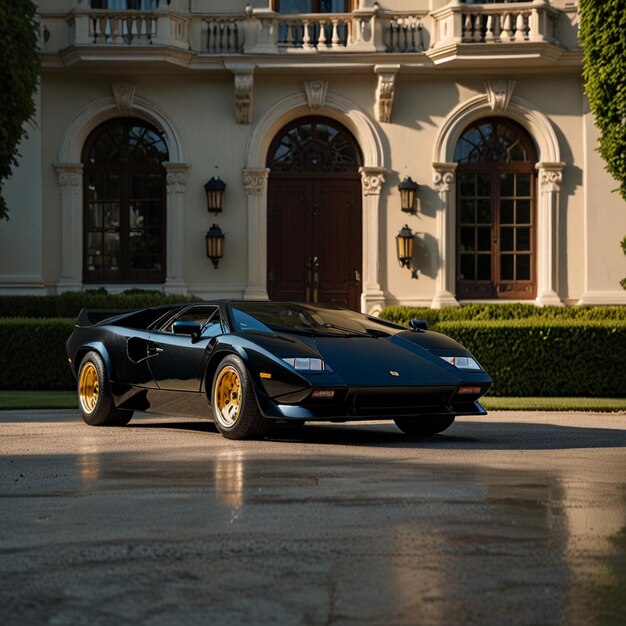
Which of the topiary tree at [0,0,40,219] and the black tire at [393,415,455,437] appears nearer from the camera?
the black tire at [393,415,455,437]

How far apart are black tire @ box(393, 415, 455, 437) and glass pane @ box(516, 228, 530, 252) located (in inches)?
561

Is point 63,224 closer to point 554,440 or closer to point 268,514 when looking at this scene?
point 554,440

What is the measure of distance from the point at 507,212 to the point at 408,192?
7.00 feet

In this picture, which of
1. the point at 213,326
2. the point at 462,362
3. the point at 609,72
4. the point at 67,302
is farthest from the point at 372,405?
the point at 67,302

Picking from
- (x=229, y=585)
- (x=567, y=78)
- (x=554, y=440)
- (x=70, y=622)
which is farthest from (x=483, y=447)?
(x=567, y=78)

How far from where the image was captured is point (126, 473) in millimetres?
7691

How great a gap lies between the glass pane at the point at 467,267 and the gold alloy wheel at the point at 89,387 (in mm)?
13379

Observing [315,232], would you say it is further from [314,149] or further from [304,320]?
[304,320]

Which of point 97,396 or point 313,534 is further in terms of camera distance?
point 97,396

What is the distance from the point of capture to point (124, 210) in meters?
24.8

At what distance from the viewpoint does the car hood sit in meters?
9.62

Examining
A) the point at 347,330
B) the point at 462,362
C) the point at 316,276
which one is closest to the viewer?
the point at 462,362

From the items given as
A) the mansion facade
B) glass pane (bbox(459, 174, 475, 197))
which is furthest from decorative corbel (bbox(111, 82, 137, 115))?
glass pane (bbox(459, 174, 475, 197))

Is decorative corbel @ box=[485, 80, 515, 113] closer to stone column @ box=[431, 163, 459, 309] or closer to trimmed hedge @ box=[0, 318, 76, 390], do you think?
stone column @ box=[431, 163, 459, 309]
